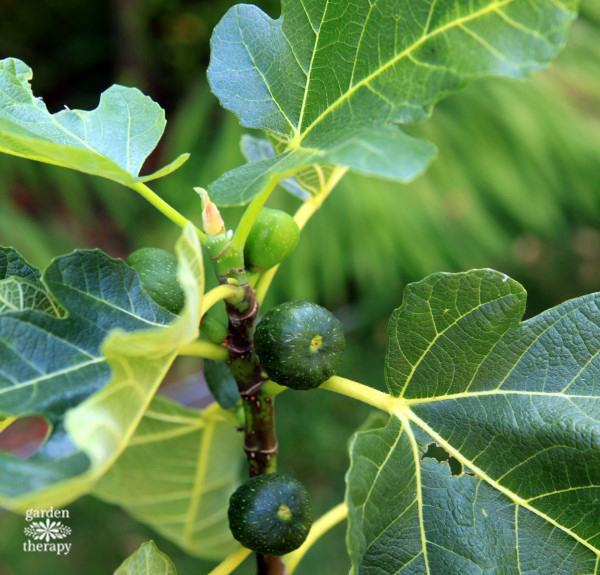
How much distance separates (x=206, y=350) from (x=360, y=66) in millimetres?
230

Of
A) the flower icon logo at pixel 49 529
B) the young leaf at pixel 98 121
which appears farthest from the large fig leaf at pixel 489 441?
the flower icon logo at pixel 49 529

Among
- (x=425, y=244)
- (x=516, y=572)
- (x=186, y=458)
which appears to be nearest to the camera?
(x=516, y=572)

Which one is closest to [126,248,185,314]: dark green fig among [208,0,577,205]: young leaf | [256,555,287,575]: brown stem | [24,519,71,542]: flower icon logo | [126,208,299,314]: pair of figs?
[126,208,299,314]: pair of figs

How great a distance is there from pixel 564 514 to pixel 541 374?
101 mm

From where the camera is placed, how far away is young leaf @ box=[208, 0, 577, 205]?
397mm

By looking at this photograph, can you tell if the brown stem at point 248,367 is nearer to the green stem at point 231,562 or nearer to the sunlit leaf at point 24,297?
the green stem at point 231,562

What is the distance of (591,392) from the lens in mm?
507

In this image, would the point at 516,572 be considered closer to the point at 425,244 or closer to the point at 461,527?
the point at 461,527

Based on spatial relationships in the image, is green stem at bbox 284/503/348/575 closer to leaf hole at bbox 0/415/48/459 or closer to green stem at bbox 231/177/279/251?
green stem at bbox 231/177/279/251

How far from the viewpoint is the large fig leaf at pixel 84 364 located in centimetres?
33

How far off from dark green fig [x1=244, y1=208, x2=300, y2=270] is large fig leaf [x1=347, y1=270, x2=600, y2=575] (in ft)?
0.34

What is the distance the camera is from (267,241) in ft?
1.75

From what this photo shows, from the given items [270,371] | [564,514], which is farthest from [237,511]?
[564,514]

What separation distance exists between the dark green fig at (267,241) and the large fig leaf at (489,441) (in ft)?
0.34
